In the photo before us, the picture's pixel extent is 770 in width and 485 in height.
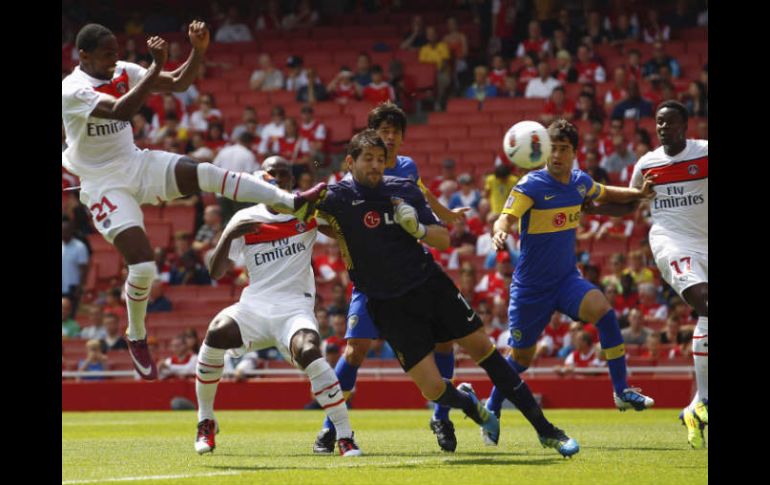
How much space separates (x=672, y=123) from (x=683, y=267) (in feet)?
4.19

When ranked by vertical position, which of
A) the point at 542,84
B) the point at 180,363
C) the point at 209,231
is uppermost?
the point at 542,84

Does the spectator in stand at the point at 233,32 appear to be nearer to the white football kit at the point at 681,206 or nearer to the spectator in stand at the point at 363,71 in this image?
the spectator in stand at the point at 363,71

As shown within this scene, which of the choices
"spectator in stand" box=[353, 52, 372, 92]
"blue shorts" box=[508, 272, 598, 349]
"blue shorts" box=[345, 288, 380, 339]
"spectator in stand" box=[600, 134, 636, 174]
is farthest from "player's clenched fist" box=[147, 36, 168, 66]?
"spectator in stand" box=[353, 52, 372, 92]

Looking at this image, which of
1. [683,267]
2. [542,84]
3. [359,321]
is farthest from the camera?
[542,84]

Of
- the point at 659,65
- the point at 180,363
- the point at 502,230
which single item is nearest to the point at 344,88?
the point at 659,65

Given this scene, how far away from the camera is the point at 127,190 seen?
30.7 ft

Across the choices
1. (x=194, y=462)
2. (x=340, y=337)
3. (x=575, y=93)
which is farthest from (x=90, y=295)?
(x=194, y=462)

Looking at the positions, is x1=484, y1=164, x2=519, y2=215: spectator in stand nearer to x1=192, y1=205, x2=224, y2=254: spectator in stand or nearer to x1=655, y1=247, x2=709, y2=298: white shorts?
x1=192, y1=205, x2=224, y2=254: spectator in stand

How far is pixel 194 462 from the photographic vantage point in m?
9.06

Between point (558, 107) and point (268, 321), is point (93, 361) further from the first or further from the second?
point (268, 321)

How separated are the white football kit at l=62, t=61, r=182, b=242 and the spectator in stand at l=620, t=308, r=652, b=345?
10.1 meters

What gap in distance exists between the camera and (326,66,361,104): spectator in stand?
25219 mm

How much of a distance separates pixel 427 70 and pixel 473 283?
7759mm
